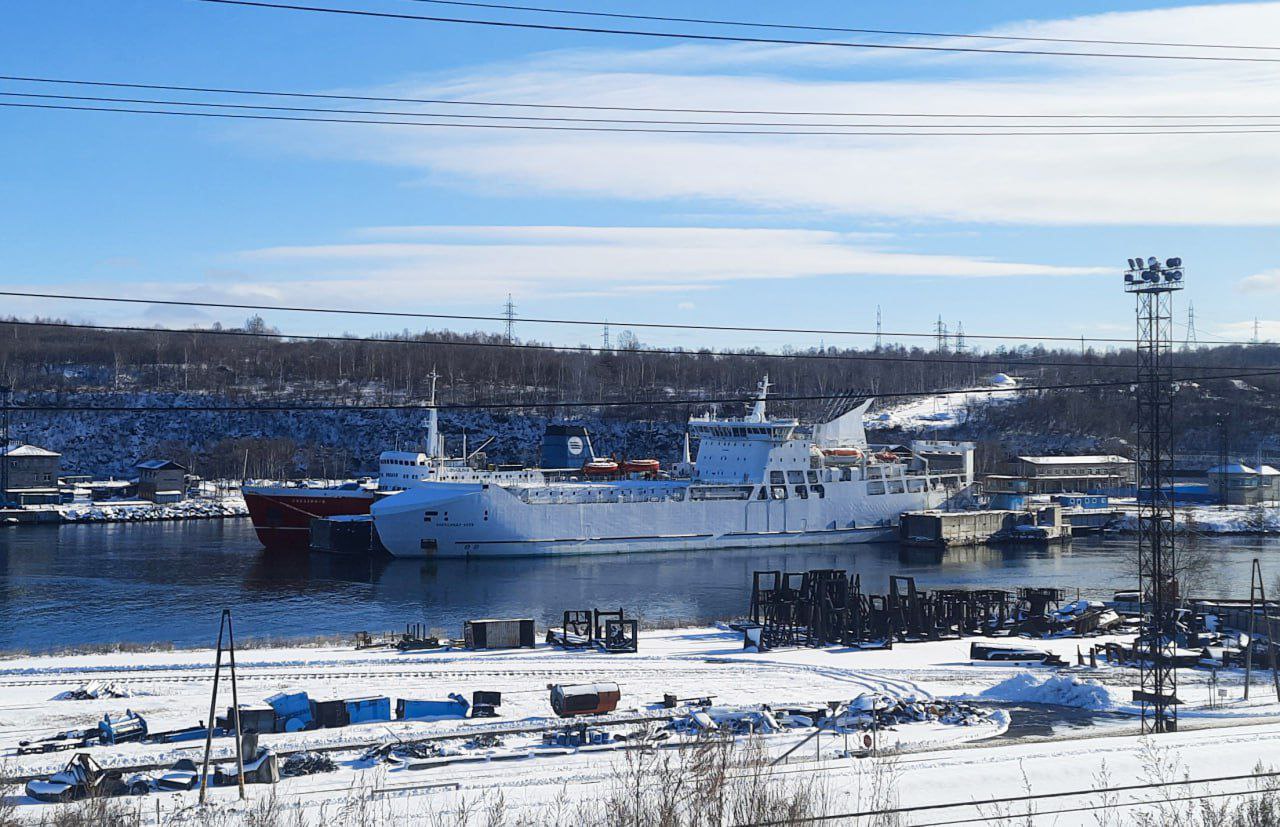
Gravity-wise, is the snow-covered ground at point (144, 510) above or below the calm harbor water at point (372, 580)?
above

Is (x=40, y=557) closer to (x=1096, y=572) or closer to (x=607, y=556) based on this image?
(x=607, y=556)

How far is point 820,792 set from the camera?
8.41m

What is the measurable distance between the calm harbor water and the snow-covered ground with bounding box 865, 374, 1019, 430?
128ft

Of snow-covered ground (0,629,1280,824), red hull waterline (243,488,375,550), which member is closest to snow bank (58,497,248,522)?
red hull waterline (243,488,375,550)

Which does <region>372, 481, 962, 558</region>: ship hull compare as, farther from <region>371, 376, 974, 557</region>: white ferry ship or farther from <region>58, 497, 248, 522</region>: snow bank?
<region>58, 497, 248, 522</region>: snow bank

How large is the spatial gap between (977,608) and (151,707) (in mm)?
17535

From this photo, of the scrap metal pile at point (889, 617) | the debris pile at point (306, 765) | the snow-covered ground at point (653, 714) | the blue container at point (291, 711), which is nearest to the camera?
the snow-covered ground at point (653, 714)

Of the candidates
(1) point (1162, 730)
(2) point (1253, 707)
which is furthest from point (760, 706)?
(2) point (1253, 707)

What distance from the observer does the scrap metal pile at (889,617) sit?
22766 mm

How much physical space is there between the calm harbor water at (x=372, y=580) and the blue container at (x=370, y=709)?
9600mm

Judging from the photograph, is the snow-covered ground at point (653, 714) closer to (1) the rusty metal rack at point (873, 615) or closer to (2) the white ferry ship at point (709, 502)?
(1) the rusty metal rack at point (873, 615)

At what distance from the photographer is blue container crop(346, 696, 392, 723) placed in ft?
47.0

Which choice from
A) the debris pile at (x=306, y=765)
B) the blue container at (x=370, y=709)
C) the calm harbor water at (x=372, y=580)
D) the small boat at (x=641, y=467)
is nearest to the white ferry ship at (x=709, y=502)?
the calm harbor water at (x=372, y=580)

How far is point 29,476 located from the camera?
1997 inches
